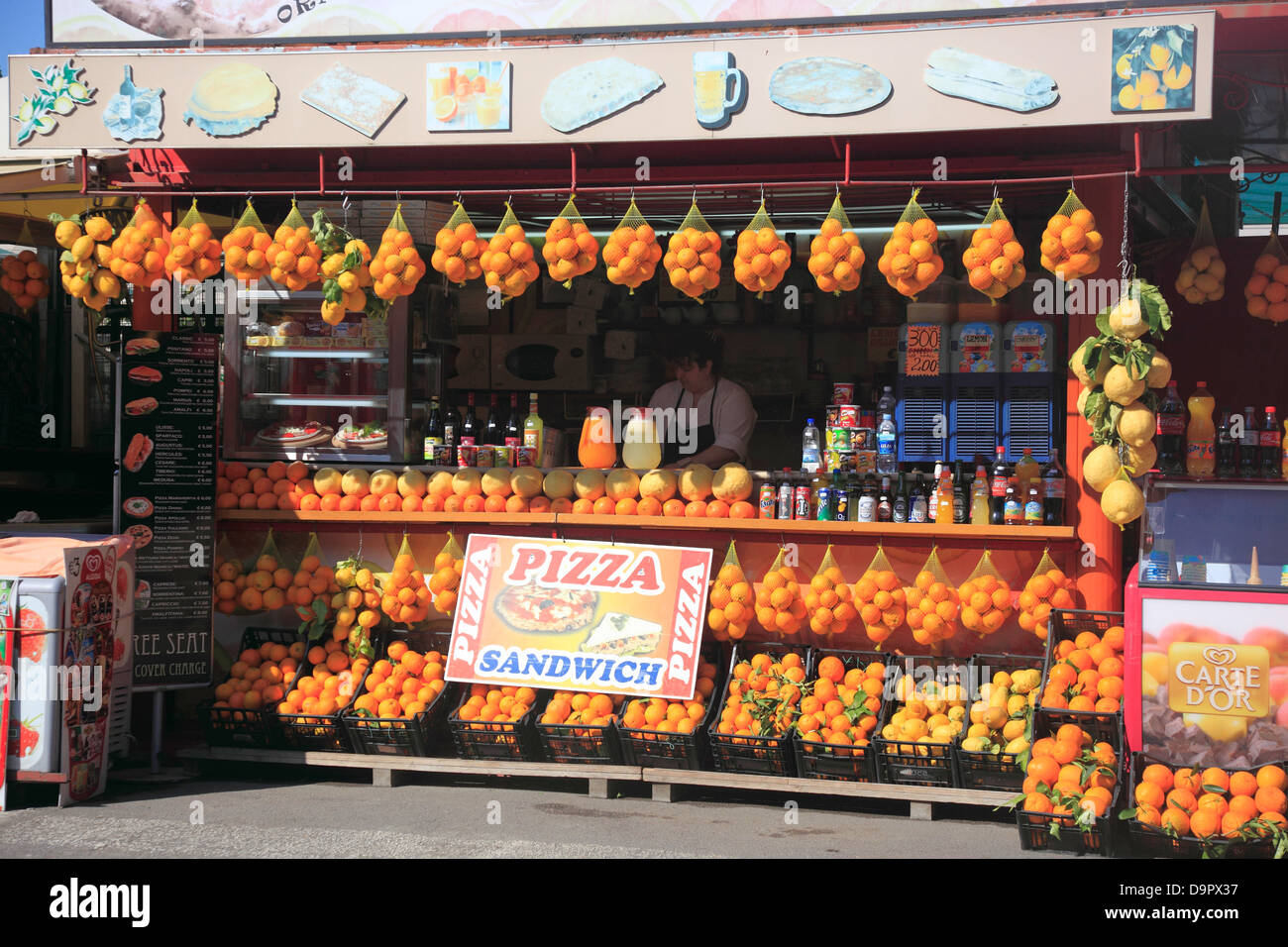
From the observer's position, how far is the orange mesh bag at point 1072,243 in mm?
6762

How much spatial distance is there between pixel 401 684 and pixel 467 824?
4.57 feet

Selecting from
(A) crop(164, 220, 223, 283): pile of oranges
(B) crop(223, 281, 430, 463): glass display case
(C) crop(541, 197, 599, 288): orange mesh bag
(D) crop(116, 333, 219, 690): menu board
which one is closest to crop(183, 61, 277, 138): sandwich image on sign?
(A) crop(164, 220, 223, 283): pile of oranges

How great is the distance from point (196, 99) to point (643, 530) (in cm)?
402

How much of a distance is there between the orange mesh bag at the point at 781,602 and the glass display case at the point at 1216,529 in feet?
6.79

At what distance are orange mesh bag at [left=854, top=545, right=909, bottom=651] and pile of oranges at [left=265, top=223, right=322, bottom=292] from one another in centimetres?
399

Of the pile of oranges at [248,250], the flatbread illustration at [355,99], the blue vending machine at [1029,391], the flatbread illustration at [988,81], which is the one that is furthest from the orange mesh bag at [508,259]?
the blue vending machine at [1029,391]

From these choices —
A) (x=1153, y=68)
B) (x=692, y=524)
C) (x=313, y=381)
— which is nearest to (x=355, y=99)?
(x=313, y=381)

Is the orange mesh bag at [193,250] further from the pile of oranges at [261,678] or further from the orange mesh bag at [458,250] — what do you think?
the pile of oranges at [261,678]

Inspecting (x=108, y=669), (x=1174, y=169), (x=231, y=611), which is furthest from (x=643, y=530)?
(x=1174, y=169)

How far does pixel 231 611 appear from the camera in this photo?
8328 millimetres

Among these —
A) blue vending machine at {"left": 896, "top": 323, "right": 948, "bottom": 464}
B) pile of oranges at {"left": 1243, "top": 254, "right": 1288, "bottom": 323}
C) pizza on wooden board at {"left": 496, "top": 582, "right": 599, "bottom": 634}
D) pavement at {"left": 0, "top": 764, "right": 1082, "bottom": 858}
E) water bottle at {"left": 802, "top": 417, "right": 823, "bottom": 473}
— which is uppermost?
pile of oranges at {"left": 1243, "top": 254, "right": 1288, "bottom": 323}

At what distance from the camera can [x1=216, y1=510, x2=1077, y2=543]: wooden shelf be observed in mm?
7504

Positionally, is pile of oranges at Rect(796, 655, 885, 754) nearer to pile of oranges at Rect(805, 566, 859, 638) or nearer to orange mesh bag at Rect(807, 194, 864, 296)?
pile of oranges at Rect(805, 566, 859, 638)

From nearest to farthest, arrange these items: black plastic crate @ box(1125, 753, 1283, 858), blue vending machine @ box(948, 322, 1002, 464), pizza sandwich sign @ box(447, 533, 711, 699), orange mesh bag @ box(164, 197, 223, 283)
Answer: black plastic crate @ box(1125, 753, 1283, 858) < pizza sandwich sign @ box(447, 533, 711, 699) < orange mesh bag @ box(164, 197, 223, 283) < blue vending machine @ box(948, 322, 1002, 464)
